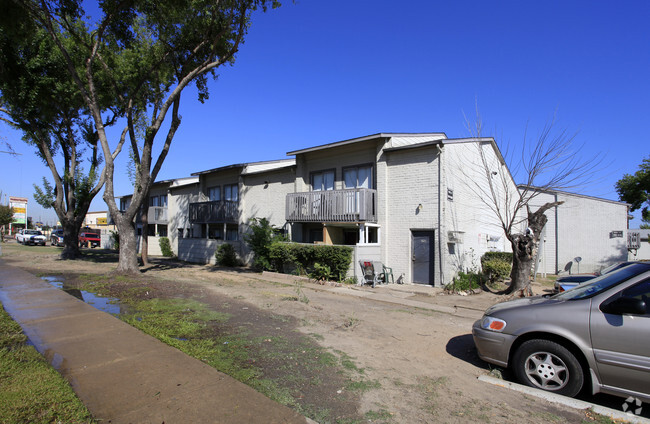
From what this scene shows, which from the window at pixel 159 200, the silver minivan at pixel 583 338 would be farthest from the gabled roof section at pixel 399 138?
the window at pixel 159 200

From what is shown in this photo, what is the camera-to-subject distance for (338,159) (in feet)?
55.9

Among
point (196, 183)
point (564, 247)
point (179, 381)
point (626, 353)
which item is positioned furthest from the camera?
point (196, 183)

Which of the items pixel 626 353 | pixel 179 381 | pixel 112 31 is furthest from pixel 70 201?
pixel 626 353

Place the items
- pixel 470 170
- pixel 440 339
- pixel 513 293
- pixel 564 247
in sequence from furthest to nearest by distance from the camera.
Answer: pixel 564 247
pixel 470 170
pixel 513 293
pixel 440 339

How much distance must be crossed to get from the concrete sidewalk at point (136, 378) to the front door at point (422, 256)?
1077cm

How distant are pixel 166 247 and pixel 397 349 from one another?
26500mm

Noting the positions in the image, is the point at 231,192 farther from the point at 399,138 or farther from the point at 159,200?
the point at 399,138

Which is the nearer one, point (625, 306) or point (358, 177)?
point (625, 306)

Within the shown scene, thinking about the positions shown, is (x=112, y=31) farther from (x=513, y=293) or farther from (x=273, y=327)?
(x=513, y=293)

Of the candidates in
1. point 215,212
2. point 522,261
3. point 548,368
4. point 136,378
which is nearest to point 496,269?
point 522,261

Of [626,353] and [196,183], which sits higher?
[196,183]

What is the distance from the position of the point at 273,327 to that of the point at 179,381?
2.88 m

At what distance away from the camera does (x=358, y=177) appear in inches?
644

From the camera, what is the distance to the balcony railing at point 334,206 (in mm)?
14945
